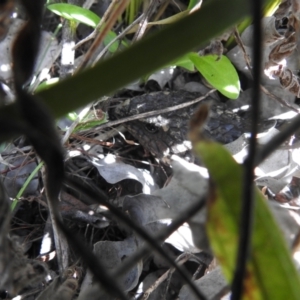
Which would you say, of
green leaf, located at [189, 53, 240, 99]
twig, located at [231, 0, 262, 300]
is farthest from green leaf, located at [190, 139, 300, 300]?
green leaf, located at [189, 53, 240, 99]

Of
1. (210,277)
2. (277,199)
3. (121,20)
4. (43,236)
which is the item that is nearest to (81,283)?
(43,236)

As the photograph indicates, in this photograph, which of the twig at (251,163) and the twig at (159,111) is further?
the twig at (159,111)

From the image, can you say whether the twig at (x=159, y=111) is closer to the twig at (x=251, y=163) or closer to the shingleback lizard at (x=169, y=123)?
the shingleback lizard at (x=169, y=123)

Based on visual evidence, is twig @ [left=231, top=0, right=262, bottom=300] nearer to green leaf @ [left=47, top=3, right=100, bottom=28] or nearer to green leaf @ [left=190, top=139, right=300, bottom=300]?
green leaf @ [left=190, top=139, right=300, bottom=300]

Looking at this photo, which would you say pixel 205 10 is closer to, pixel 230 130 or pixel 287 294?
pixel 287 294

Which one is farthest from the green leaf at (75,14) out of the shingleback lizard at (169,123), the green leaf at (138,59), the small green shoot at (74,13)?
the green leaf at (138,59)

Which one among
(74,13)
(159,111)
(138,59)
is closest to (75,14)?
(74,13)

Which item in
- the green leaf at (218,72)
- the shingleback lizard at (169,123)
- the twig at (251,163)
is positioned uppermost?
the twig at (251,163)
